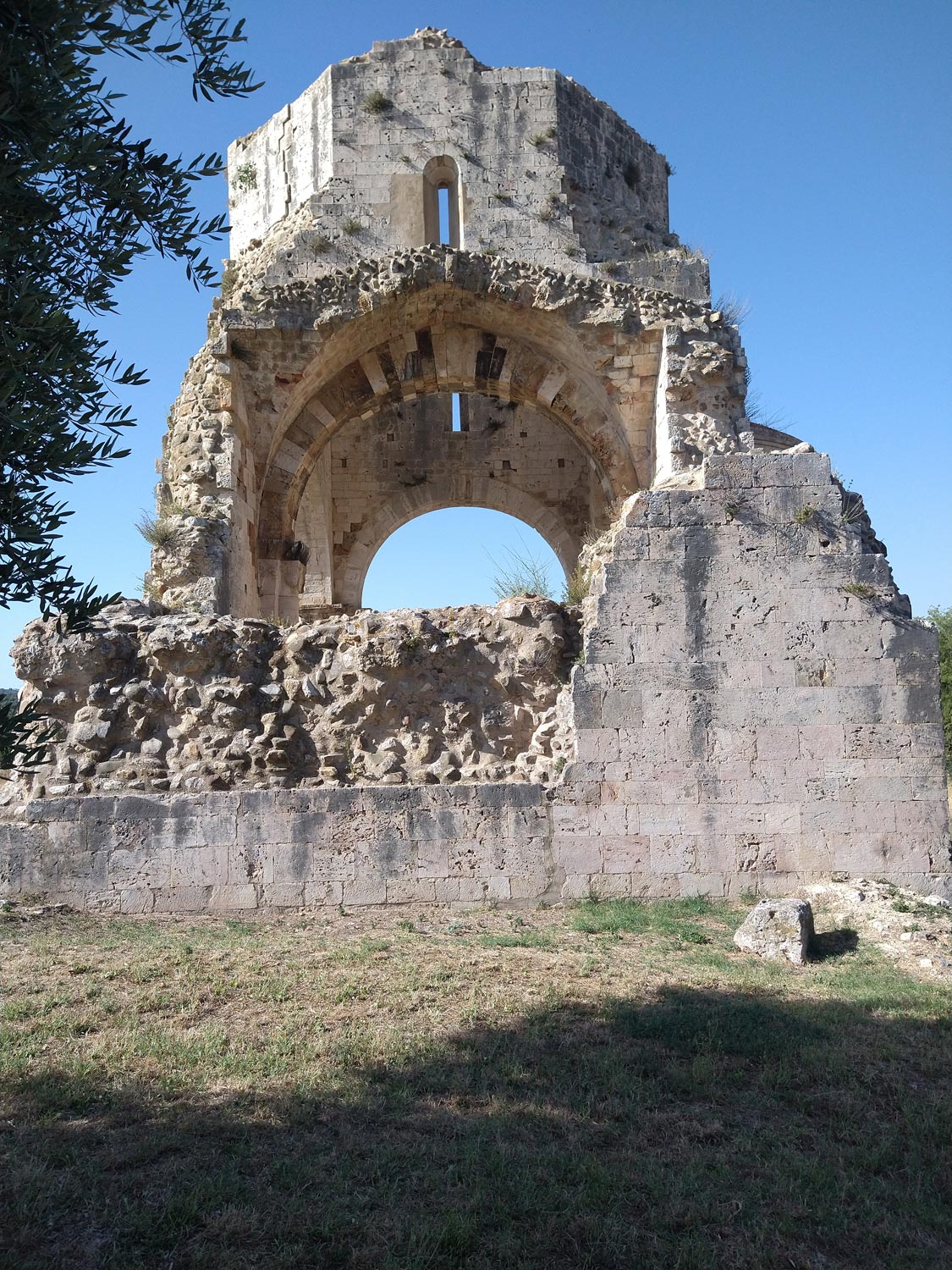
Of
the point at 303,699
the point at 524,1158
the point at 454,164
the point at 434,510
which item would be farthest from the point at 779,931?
the point at 434,510

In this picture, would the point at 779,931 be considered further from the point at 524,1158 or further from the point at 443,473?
the point at 443,473

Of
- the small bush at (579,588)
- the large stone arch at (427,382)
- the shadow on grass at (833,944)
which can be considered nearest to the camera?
the shadow on grass at (833,944)

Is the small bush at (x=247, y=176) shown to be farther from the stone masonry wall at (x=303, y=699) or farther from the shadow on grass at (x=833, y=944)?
the shadow on grass at (x=833, y=944)

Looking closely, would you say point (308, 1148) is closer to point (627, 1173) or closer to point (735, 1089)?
point (627, 1173)

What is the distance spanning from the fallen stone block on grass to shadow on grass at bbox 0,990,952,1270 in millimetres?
1240

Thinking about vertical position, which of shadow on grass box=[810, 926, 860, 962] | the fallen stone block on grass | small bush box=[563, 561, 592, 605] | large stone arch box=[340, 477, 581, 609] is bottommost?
shadow on grass box=[810, 926, 860, 962]

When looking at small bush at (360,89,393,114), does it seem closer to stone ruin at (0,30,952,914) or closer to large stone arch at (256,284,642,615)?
large stone arch at (256,284,642,615)

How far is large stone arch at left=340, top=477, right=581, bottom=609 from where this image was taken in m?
17.3

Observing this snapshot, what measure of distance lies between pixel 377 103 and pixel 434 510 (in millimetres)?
6960

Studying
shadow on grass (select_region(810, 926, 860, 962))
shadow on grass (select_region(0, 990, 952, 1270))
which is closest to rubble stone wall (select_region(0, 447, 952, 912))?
shadow on grass (select_region(810, 926, 860, 962))

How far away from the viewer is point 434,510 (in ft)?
57.8

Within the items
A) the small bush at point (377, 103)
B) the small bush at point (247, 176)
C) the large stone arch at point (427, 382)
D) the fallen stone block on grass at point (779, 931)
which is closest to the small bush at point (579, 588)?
the fallen stone block on grass at point (779, 931)

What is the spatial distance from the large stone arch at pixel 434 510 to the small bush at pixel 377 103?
21.5 ft

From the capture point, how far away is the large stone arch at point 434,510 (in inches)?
683
